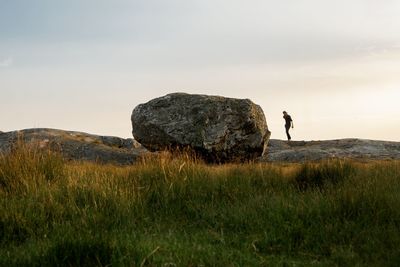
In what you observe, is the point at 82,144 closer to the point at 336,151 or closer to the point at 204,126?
the point at 204,126

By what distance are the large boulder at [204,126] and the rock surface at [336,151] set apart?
222 cm

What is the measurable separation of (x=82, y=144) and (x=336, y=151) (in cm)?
1100

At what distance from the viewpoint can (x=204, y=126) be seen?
645 inches

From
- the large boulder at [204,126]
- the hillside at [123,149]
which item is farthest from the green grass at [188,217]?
the hillside at [123,149]

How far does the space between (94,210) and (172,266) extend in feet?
8.29

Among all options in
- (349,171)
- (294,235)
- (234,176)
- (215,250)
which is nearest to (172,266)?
(215,250)

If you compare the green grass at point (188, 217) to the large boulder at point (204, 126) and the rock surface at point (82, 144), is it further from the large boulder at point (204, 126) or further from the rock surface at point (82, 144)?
the rock surface at point (82, 144)

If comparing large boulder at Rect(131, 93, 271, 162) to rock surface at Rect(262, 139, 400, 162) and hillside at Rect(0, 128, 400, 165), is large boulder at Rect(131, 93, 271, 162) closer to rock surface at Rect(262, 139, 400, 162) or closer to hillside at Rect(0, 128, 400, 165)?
hillside at Rect(0, 128, 400, 165)

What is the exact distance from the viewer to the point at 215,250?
545 cm

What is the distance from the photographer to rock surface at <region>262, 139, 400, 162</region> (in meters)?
19.5

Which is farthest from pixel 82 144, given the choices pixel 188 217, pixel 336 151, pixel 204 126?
pixel 188 217

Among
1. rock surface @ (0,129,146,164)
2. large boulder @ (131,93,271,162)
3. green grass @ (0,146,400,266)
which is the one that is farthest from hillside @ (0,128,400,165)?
green grass @ (0,146,400,266)

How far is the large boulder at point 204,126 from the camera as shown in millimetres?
16344

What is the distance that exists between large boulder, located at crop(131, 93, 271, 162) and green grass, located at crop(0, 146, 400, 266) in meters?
6.74
